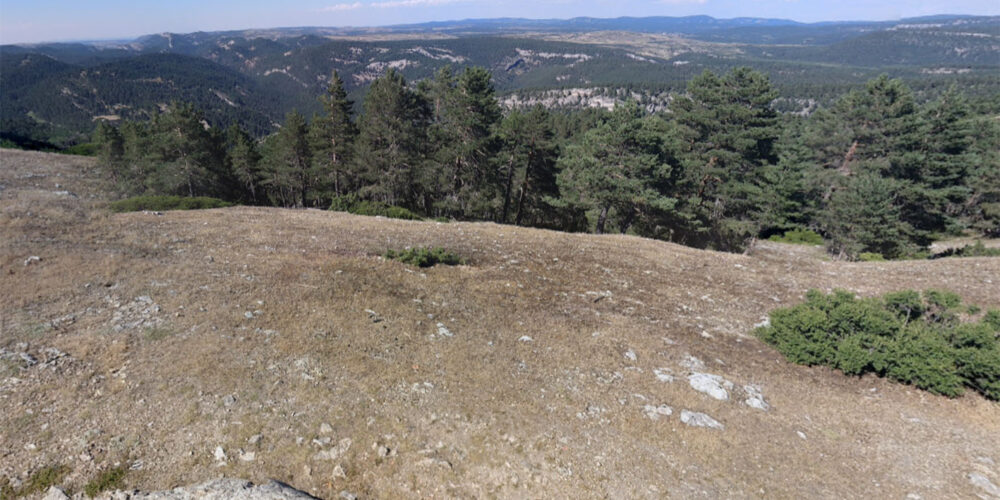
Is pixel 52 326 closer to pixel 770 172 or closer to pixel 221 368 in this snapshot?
pixel 221 368

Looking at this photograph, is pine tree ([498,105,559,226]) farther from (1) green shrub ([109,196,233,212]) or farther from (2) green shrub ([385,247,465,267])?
(1) green shrub ([109,196,233,212])

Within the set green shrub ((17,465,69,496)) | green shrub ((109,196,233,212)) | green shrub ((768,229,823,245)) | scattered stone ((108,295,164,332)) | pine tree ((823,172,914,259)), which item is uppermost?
green shrub ((109,196,233,212))

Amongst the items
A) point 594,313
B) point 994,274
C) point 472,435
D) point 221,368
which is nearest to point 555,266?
point 594,313

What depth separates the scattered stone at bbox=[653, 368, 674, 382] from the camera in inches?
399

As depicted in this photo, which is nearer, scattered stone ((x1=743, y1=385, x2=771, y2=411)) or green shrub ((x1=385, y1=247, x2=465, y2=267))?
scattered stone ((x1=743, y1=385, x2=771, y2=411))

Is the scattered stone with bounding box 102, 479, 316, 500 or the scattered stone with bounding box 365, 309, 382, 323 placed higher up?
the scattered stone with bounding box 102, 479, 316, 500

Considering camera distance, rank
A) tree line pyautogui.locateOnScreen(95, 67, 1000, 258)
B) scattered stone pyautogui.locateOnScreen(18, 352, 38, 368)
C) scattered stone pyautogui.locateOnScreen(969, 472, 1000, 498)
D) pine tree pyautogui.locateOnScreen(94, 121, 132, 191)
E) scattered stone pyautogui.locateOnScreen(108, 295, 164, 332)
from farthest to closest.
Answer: pine tree pyautogui.locateOnScreen(94, 121, 132, 191)
tree line pyautogui.locateOnScreen(95, 67, 1000, 258)
scattered stone pyautogui.locateOnScreen(108, 295, 164, 332)
scattered stone pyautogui.locateOnScreen(18, 352, 38, 368)
scattered stone pyautogui.locateOnScreen(969, 472, 1000, 498)

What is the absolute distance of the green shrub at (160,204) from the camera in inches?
911

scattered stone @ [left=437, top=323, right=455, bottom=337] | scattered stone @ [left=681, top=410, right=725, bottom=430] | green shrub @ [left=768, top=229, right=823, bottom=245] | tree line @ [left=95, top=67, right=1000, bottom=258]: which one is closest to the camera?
scattered stone @ [left=681, top=410, right=725, bottom=430]

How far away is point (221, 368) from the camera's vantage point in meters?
8.83

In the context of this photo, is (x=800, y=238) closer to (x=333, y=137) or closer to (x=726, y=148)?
(x=726, y=148)

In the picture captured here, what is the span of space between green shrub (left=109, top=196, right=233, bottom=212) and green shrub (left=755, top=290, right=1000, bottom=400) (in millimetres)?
28547

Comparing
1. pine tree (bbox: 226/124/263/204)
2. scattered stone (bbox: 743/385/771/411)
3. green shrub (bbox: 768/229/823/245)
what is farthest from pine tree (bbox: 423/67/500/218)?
green shrub (bbox: 768/229/823/245)

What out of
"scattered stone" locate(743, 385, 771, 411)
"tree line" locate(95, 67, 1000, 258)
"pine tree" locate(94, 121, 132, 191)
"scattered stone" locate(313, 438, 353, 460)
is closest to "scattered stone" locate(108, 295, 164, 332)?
"scattered stone" locate(313, 438, 353, 460)
